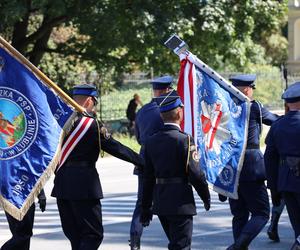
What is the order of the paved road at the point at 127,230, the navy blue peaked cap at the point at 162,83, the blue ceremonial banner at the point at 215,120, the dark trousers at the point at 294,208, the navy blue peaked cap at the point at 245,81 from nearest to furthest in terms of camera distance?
the dark trousers at the point at 294,208
the blue ceremonial banner at the point at 215,120
the navy blue peaked cap at the point at 162,83
the navy blue peaked cap at the point at 245,81
the paved road at the point at 127,230

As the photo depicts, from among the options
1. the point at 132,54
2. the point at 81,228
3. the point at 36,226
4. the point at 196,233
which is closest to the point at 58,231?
the point at 36,226

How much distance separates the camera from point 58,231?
1170 centimetres

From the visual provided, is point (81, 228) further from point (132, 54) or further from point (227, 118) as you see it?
point (132, 54)

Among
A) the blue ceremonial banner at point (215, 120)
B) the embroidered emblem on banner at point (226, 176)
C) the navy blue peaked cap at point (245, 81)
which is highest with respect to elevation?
the navy blue peaked cap at point (245, 81)

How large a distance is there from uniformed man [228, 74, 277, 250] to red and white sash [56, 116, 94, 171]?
6.62 feet

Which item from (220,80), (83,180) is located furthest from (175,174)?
(220,80)

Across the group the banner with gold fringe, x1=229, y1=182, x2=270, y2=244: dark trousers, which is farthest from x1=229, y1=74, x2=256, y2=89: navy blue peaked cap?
the banner with gold fringe

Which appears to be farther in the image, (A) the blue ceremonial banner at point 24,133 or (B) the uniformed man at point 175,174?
(A) the blue ceremonial banner at point 24,133

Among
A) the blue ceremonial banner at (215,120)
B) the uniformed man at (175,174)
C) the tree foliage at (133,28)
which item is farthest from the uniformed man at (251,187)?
the tree foliage at (133,28)

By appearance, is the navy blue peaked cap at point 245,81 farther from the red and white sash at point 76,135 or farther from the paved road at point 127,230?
the red and white sash at point 76,135

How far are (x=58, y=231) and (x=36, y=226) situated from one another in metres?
0.61

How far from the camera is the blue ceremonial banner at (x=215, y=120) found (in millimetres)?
9086

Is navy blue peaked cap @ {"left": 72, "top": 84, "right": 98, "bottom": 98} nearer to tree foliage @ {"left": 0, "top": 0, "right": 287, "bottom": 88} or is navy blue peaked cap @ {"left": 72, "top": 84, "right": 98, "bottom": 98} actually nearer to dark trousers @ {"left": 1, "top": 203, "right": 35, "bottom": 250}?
dark trousers @ {"left": 1, "top": 203, "right": 35, "bottom": 250}

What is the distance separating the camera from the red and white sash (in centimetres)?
802
